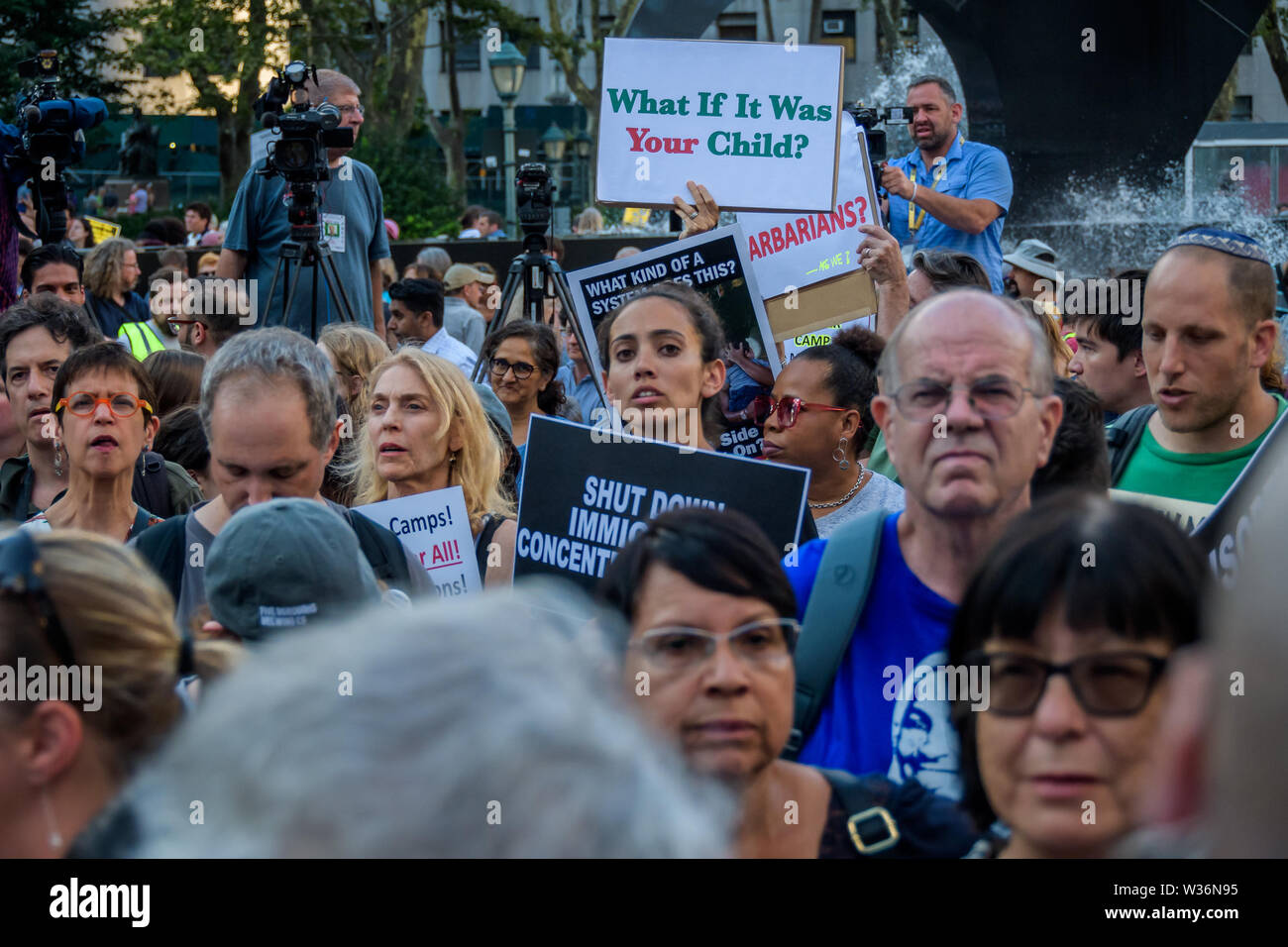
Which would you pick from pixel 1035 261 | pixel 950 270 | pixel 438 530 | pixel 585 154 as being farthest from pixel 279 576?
pixel 585 154

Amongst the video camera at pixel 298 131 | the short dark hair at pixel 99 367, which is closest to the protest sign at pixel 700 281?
the short dark hair at pixel 99 367

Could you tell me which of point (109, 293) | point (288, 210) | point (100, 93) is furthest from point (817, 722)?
point (100, 93)

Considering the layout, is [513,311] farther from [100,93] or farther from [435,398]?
[100,93]

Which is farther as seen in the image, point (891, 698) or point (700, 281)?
point (700, 281)

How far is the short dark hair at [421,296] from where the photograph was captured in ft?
26.7

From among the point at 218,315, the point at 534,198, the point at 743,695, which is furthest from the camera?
the point at 534,198

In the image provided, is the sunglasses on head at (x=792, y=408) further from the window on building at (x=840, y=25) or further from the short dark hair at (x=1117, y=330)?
the window on building at (x=840, y=25)

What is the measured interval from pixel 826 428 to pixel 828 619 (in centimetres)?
185

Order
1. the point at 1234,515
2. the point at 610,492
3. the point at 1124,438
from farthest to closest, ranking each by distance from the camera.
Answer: the point at 1124,438
the point at 610,492
the point at 1234,515

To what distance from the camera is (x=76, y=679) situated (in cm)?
181

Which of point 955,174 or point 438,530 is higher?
point 955,174

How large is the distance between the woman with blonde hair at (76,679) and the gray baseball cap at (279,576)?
37 cm

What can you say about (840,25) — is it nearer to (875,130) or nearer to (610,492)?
(875,130)
